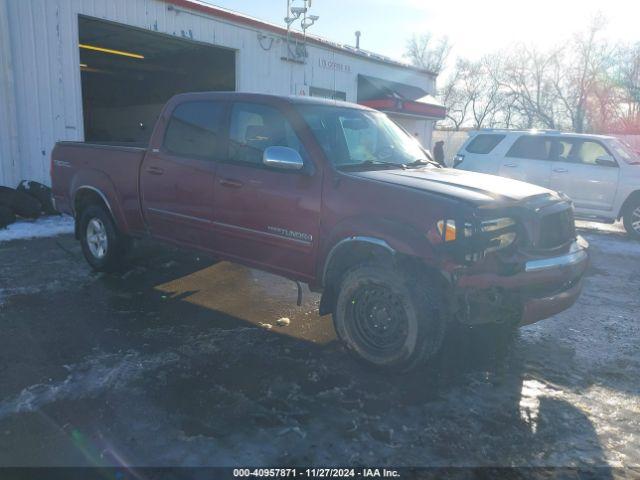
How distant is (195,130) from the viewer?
5.02 meters

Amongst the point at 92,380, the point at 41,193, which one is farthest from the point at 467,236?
the point at 41,193

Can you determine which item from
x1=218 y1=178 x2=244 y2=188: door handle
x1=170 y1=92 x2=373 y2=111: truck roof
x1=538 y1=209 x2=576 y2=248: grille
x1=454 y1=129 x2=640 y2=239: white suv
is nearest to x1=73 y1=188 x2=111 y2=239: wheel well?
x1=170 y1=92 x2=373 y2=111: truck roof

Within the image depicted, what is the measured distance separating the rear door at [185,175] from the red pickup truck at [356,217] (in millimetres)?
14

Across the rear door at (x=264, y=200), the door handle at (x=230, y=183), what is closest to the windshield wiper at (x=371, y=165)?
the rear door at (x=264, y=200)

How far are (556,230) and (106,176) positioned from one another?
4.60 m

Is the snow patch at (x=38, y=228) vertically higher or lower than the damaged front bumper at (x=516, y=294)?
lower

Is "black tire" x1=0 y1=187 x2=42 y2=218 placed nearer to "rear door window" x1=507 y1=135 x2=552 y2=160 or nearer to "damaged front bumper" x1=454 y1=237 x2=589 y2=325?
"damaged front bumper" x1=454 y1=237 x2=589 y2=325

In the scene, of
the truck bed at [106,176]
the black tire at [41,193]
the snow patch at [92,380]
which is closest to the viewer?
the snow patch at [92,380]

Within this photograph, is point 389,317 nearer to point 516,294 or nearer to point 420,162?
point 516,294

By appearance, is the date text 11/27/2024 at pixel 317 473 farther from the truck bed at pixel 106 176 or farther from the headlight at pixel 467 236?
the truck bed at pixel 106 176

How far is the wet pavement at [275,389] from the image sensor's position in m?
2.79

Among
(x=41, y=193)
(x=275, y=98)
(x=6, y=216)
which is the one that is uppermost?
(x=275, y=98)

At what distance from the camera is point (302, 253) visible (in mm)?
4133

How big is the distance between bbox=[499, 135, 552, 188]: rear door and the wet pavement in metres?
5.58
